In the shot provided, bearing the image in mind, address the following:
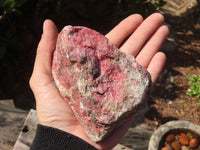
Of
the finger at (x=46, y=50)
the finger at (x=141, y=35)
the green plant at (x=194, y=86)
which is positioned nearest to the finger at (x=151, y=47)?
the finger at (x=141, y=35)

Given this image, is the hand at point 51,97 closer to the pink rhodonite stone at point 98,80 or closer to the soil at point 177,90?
the pink rhodonite stone at point 98,80

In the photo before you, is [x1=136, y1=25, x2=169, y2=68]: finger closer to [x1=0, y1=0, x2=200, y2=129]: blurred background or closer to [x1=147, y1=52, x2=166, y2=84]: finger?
[x1=147, y1=52, x2=166, y2=84]: finger

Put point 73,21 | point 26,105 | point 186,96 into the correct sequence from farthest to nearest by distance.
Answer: point 73,21, point 186,96, point 26,105

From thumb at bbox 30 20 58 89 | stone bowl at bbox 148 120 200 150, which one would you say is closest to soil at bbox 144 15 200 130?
stone bowl at bbox 148 120 200 150

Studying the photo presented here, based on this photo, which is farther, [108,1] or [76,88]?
[108,1]

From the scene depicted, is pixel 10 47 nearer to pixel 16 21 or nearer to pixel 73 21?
pixel 16 21

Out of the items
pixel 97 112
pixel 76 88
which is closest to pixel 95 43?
pixel 76 88
